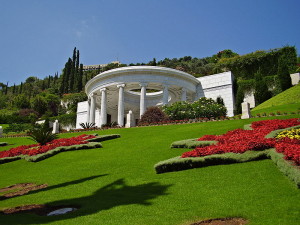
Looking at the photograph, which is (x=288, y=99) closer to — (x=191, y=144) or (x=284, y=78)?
(x=284, y=78)

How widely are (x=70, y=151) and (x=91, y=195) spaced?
32.3ft

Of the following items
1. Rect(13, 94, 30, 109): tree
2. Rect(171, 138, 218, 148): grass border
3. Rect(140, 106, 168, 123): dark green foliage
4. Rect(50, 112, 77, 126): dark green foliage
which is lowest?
Rect(171, 138, 218, 148): grass border

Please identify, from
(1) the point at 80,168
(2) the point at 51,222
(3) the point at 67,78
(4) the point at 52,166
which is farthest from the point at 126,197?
(3) the point at 67,78

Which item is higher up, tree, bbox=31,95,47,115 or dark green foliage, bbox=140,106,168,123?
tree, bbox=31,95,47,115

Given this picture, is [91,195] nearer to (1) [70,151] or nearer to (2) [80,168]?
(2) [80,168]

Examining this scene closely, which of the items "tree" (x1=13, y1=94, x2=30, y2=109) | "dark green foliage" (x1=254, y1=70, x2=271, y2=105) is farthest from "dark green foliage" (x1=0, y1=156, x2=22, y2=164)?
"tree" (x1=13, y1=94, x2=30, y2=109)

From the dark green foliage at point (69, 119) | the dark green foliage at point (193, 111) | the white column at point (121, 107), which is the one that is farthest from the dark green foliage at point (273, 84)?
the dark green foliage at point (69, 119)

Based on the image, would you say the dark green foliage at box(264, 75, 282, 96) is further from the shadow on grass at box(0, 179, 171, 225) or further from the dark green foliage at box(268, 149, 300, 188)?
the shadow on grass at box(0, 179, 171, 225)

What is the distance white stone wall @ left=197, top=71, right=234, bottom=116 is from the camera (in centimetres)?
3912

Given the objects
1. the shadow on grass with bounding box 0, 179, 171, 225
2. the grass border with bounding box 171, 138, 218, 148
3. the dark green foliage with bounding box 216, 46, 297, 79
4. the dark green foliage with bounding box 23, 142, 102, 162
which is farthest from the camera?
the dark green foliage with bounding box 216, 46, 297, 79

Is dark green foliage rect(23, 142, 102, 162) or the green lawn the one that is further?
dark green foliage rect(23, 142, 102, 162)

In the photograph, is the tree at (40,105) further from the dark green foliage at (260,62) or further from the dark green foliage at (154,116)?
the dark green foliage at (154,116)

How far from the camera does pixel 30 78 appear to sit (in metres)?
135

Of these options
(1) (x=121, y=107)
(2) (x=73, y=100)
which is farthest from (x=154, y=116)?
(2) (x=73, y=100)
